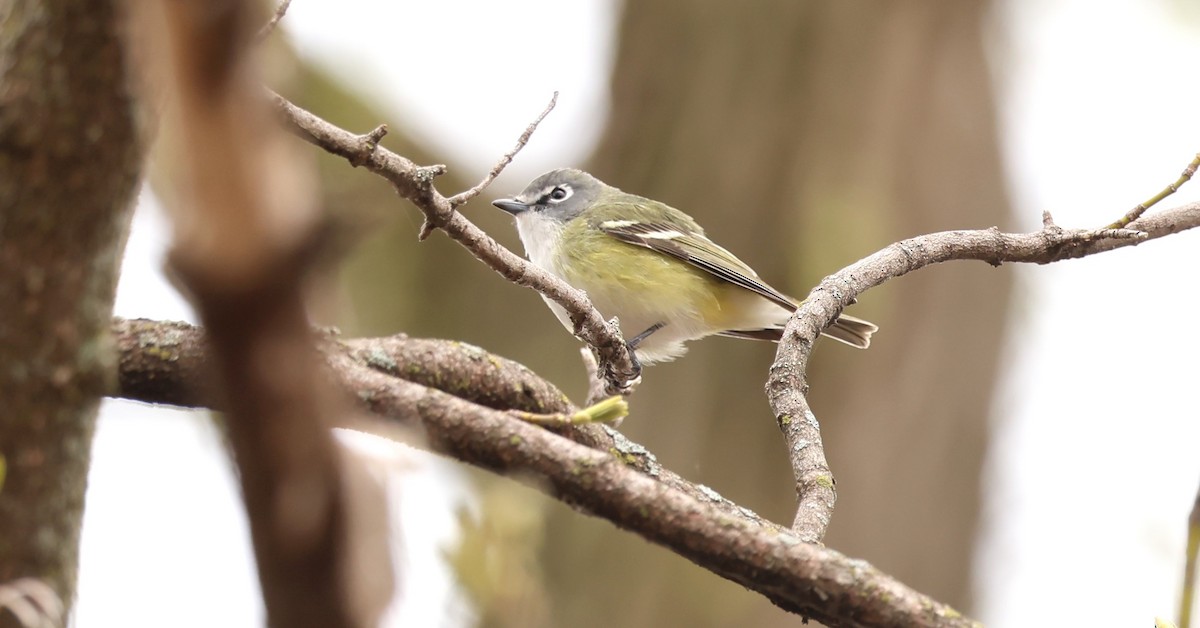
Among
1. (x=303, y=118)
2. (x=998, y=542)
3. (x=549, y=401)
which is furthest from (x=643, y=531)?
(x=998, y=542)

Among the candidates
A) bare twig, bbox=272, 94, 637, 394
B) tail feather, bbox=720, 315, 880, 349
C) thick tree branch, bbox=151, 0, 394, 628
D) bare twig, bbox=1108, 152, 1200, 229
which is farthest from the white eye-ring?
thick tree branch, bbox=151, 0, 394, 628

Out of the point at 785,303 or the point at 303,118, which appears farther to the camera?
the point at 785,303

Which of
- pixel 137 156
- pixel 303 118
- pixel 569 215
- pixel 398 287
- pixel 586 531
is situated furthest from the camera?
pixel 398 287

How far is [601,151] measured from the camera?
8.22m

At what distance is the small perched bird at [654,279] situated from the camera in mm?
6270

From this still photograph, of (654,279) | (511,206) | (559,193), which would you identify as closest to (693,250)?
(654,279)

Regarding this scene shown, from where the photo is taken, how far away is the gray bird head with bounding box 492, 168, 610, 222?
21.9 feet

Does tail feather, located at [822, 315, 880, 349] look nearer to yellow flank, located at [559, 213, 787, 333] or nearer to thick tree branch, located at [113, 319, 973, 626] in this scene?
yellow flank, located at [559, 213, 787, 333]

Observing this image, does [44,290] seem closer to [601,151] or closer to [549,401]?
[549,401]

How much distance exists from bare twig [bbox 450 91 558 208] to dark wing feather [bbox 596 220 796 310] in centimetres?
311

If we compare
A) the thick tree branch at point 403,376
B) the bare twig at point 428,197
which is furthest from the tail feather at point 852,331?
the thick tree branch at point 403,376

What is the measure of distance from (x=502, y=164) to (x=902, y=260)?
147 cm

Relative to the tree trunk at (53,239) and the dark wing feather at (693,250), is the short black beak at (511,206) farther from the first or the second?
the tree trunk at (53,239)

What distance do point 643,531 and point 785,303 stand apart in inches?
173
